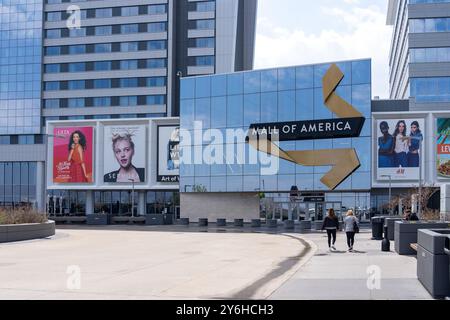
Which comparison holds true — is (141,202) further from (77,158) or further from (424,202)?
(424,202)

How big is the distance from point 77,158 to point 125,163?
222 inches

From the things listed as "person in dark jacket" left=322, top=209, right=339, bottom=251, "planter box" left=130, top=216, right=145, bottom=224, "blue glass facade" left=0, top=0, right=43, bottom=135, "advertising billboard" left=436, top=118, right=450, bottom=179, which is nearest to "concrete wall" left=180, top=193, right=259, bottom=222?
"planter box" left=130, top=216, right=145, bottom=224

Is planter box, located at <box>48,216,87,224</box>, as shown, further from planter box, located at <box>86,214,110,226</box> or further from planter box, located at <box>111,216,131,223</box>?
planter box, located at <box>111,216,131,223</box>

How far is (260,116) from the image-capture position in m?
53.9

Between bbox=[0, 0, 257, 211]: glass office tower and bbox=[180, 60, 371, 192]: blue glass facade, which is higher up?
bbox=[0, 0, 257, 211]: glass office tower

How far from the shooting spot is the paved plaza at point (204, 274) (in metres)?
11.2

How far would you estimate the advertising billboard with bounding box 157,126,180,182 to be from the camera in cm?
6081

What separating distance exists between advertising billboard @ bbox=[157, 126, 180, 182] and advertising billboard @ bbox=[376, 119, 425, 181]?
68.0 feet

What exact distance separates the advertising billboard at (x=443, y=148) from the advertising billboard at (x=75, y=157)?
35.1 m

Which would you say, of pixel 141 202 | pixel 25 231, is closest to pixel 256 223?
pixel 141 202

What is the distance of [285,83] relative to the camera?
173ft

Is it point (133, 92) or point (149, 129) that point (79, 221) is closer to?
point (149, 129)
